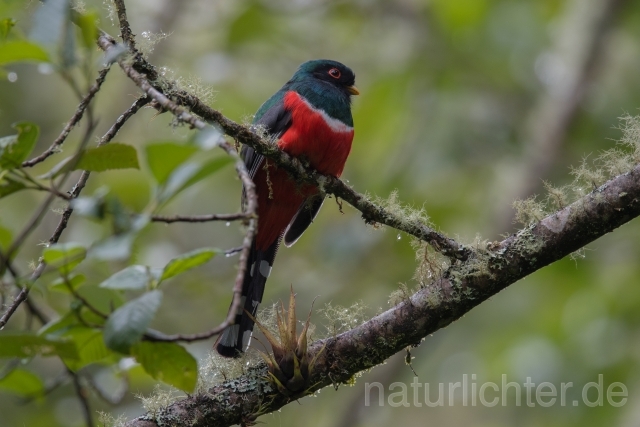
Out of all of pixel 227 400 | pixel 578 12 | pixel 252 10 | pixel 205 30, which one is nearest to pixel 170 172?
pixel 227 400

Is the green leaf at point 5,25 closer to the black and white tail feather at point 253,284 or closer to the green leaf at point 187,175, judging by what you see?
the green leaf at point 187,175

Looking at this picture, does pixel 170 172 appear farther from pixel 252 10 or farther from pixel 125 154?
pixel 252 10

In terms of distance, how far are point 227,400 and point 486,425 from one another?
511 centimetres

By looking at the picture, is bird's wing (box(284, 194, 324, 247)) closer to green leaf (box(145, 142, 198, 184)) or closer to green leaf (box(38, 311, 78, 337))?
green leaf (box(38, 311, 78, 337))

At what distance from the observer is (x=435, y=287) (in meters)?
2.60

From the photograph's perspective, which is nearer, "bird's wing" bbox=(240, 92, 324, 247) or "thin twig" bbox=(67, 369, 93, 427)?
"thin twig" bbox=(67, 369, 93, 427)

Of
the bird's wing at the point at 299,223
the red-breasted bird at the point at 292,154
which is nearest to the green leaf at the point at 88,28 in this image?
the red-breasted bird at the point at 292,154

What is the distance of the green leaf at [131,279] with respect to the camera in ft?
4.85

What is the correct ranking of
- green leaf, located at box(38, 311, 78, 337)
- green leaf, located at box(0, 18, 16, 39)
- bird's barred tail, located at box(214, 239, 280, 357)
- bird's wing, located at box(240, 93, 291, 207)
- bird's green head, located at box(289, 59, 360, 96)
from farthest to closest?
1. bird's green head, located at box(289, 59, 360, 96)
2. bird's wing, located at box(240, 93, 291, 207)
3. bird's barred tail, located at box(214, 239, 280, 357)
4. green leaf, located at box(0, 18, 16, 39)
5. green leaf, located at box(38, 311, 78, 337)

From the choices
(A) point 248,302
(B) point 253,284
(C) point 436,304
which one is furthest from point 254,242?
(C) point 436,304

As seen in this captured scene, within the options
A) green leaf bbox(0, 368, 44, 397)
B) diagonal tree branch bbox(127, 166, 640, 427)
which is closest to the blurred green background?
diagonal tree branch bbox(127, 166, 640, 427)

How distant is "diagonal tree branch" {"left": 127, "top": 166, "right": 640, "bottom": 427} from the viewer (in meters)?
2.44

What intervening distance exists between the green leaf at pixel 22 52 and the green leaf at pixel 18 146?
175mm

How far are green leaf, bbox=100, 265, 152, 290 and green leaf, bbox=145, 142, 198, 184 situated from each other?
249 millimetres
